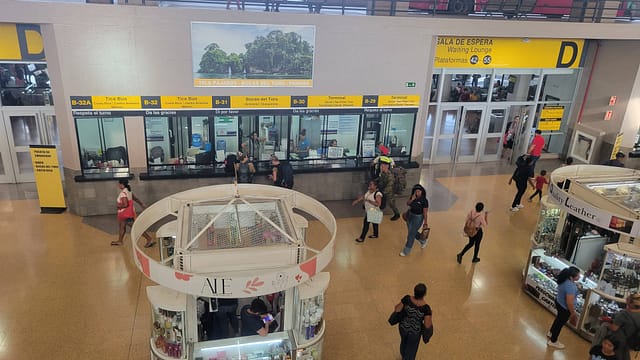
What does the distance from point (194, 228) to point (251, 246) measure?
2.90 feet

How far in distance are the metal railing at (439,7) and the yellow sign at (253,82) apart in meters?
1.58

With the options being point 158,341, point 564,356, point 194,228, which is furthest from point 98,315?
point 564,356

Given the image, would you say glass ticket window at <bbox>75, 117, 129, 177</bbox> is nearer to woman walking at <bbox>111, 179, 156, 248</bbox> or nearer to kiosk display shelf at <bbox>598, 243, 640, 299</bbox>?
woman walking at <bbox>111, 179, 156, 248</bbox>

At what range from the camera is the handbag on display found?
9.66 metres

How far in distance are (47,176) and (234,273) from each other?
720 cm

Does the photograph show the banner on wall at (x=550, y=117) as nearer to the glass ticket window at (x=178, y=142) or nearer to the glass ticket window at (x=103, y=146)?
the glass ticket window at (x=178, y=142)

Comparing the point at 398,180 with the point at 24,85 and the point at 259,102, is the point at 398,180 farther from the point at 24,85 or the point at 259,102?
the point at 24,85

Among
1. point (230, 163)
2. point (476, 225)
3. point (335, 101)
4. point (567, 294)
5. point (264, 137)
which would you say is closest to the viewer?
point (567, 294)

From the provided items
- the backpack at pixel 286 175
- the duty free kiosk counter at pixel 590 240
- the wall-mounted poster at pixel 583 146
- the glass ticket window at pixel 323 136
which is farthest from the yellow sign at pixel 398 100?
the wall-mounted poster at pixel 583 146

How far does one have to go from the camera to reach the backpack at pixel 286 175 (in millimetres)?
10688

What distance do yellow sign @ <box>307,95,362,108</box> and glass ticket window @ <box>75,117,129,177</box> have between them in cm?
418

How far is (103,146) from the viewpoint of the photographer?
10406 mm

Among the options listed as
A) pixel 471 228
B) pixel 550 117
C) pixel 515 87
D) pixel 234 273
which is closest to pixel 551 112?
pixel 550 117

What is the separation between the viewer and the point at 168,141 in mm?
10750
